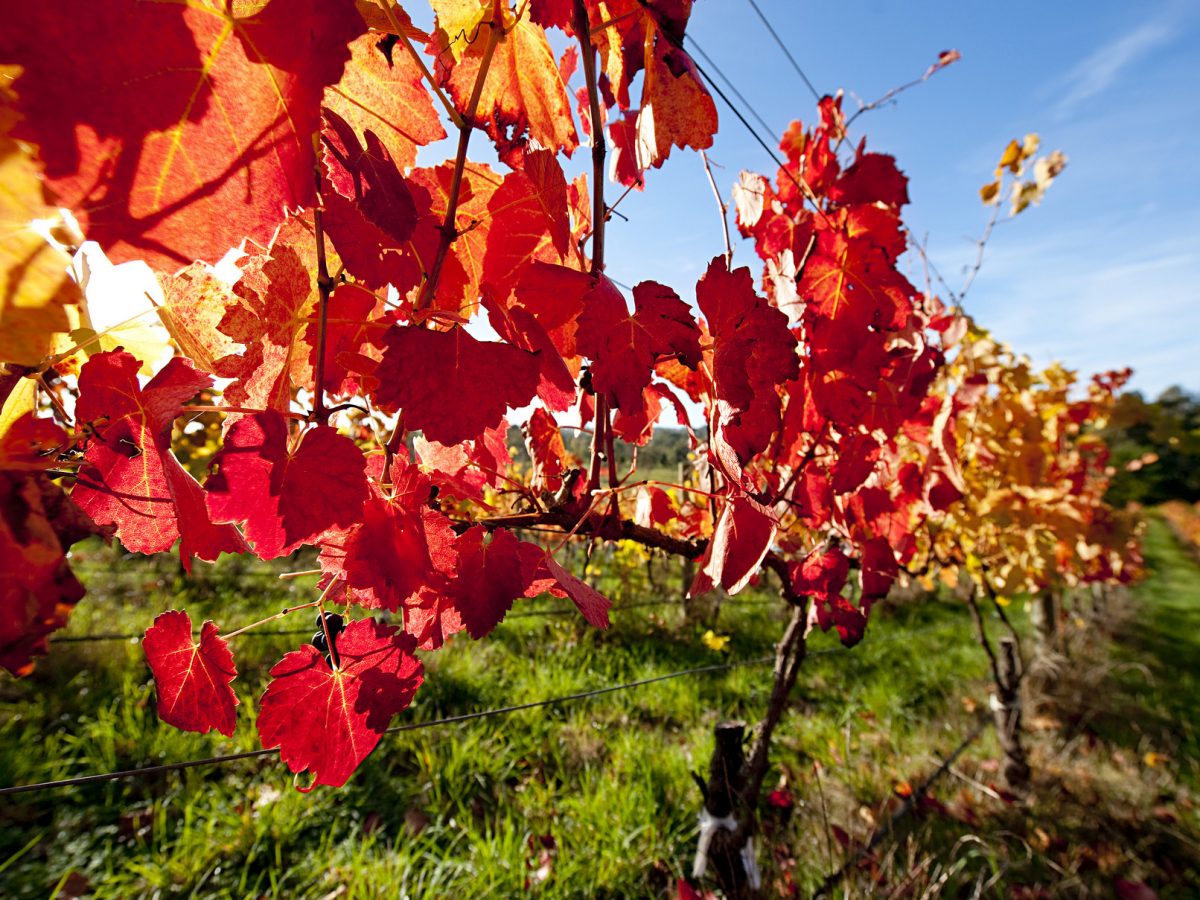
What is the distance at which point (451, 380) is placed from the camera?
16.0 inches

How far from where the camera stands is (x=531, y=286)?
482mm

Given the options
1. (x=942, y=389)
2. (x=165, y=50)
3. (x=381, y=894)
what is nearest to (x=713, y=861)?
(x=381, y=894)

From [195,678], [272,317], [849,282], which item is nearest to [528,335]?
[272,317]

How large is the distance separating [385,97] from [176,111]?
0.70 ft

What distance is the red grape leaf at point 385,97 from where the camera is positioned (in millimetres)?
444

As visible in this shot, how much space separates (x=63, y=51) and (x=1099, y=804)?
16.9 ft

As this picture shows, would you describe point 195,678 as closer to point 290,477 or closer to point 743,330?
point 290,477

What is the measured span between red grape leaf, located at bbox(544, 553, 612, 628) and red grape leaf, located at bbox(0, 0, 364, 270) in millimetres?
367

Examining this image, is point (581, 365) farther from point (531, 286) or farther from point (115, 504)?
point (115, 504)

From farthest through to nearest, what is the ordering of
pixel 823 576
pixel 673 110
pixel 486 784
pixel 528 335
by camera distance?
pixel 486 784 < pixel 823 576 < pixel 673 110 < pixel 528 335

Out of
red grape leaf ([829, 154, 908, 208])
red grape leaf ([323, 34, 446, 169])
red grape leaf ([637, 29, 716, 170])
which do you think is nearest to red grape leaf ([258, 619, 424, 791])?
red grape leaf ([323, 34, 446, 169])

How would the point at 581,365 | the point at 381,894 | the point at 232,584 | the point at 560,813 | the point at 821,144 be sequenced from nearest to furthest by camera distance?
the point at 581,365, the point at 821,144, the point at 381,894, the point at 560,813, the point at 232,584

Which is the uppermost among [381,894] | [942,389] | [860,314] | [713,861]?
[942,389]

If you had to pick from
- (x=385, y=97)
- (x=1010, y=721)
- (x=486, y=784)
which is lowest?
(x=486, y=784)
